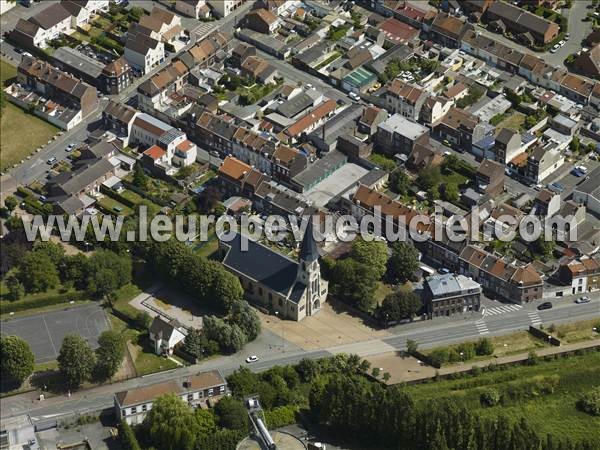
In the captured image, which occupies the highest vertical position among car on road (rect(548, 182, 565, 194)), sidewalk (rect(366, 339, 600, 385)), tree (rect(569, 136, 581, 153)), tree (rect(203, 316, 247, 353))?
tree (rect(569, 136, 581, 153))

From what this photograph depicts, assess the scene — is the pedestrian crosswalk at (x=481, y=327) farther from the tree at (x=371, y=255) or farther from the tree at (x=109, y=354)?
the tree at (x=109, y=354)

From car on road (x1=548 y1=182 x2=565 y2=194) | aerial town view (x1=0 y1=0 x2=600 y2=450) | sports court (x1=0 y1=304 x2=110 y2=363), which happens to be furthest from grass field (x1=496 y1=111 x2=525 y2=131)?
sports court (x1=0 y1=304 x2=110 y2=363)

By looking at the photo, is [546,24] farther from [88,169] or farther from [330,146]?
[88,169]

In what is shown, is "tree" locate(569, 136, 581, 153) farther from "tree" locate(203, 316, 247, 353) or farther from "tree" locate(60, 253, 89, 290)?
"tree" locate(60, 253, 89, 290)

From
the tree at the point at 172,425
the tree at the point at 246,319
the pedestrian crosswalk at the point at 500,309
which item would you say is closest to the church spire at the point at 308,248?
the tree at the point at 246,319

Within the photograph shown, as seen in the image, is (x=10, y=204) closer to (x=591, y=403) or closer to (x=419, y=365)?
(x=419, y=365)

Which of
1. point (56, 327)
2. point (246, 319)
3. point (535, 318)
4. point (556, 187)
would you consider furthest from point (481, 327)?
point (56, 327)

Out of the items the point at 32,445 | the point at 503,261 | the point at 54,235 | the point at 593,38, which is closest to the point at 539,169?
the point at 503,261
